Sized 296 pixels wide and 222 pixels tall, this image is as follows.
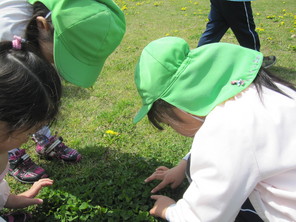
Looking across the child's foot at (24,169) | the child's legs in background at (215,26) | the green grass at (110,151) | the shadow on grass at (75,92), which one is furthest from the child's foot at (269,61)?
the child's foot at (24,169)

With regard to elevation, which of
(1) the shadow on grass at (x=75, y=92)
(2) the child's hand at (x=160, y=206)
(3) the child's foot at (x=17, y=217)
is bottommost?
(1) the shadow on grass at (x=75, y=92)

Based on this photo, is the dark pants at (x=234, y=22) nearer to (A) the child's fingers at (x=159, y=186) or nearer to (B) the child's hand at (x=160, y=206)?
(A) the child's fingers at (x=159, y=186)

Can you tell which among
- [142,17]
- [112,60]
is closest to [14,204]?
[112,60]

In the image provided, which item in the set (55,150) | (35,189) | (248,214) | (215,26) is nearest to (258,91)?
(248,214)

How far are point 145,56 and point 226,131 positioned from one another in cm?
54

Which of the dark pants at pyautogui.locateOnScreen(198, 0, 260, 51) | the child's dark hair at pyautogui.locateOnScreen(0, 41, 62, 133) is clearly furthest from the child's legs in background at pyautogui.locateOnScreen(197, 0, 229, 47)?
the child's dark hair at pyautogui.locateOnScreen(0, 41, 62, 133)

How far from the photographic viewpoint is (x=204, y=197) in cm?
141

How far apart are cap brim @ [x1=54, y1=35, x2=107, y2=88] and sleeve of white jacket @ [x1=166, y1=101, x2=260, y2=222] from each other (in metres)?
0.89

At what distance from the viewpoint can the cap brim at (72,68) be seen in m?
1.86

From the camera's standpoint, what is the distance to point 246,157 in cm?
130

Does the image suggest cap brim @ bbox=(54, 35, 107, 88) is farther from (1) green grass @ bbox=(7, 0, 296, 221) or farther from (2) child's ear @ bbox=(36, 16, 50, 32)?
(1) green grass @ bbox=(7, 0, 296, 221)

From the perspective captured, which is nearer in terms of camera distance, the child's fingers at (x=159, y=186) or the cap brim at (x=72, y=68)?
the cap brim at (x=72, y=68)

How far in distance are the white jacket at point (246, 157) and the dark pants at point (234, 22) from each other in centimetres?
284

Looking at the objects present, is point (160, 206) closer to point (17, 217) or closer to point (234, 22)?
point (17, 217)
